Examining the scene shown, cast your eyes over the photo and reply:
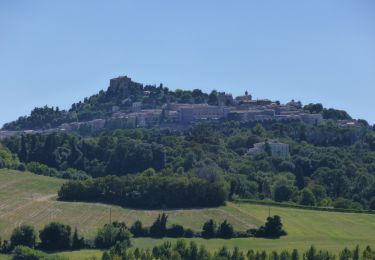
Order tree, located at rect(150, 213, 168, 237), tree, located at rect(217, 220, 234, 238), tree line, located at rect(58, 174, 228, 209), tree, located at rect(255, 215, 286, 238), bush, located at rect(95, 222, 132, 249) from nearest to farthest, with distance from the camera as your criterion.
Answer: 1. bush, located at rect(95, 222, 132, 249)
2. tree, located at rect(150, 213, 168, 237)
3. tree, located at rect(217, 220, 234, 238)
4. tree, located at rect(255, 215, 286, 238)
5. tree line, located at rect(58, 174, 228, 209)

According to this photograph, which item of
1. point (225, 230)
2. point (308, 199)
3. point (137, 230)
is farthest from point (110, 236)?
point (308, 199)

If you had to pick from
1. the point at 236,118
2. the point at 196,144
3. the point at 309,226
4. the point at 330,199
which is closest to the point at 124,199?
the point at 309,226

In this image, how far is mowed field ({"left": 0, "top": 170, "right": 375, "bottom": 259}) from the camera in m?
73.1

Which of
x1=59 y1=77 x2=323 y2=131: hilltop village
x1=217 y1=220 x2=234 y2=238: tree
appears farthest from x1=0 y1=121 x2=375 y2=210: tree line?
x1=59 y1=77 x2=323 y2=131: hilltop village

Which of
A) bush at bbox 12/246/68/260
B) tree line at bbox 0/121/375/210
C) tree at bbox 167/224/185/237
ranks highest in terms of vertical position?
tree line at bbox 0/121/375/210

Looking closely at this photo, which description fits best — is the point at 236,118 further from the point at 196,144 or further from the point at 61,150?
the point at 61,150

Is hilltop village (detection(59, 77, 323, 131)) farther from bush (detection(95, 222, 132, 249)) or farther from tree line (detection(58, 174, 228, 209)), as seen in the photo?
bush (detection(95, 222, 132, 249))

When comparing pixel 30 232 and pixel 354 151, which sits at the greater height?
pixel 354 151

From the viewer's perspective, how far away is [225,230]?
75688 millimetres

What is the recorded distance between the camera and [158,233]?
75.3m

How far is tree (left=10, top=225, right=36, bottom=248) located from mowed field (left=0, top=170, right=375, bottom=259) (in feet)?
5.26

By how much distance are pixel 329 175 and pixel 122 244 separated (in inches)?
2007

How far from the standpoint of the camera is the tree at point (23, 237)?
6871 cm

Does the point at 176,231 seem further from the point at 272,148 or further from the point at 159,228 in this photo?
the point at 272,148
